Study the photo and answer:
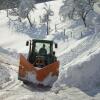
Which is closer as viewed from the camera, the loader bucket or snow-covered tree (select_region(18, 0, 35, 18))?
the loader bucket

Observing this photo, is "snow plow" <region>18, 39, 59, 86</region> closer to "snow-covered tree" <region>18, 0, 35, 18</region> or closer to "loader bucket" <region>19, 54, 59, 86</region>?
"loader bucket" <region>19, 54, 59, 86</region>

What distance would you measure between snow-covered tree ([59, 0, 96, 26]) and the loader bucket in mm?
27869

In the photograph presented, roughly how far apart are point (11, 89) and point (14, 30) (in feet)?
112

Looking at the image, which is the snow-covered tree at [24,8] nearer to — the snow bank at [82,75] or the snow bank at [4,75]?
the snow bank at [4,75]

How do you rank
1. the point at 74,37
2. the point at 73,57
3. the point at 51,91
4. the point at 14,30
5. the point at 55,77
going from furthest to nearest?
the point at 14,30 < the point at 74,37 < the point at 73,57 < the point at 55,77 < the point at 51,91

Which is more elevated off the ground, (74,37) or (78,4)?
(78,4)

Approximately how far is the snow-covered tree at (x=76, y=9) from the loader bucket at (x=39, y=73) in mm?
27869

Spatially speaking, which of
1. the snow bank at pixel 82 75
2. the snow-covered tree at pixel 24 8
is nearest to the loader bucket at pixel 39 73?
the snow bank at pixel 82 75

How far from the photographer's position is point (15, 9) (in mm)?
53969

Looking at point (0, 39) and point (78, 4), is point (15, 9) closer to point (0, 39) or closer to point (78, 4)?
point (0, 39)

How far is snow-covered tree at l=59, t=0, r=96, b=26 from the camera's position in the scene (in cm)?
4491

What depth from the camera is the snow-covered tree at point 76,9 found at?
44906 mm

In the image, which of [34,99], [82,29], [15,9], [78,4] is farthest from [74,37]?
[34,99]

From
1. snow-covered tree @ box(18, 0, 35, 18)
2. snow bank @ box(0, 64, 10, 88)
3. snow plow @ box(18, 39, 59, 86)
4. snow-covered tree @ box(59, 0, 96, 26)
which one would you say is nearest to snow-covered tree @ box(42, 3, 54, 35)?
snow-covered tree @ box(18, 0, 35, 18)
